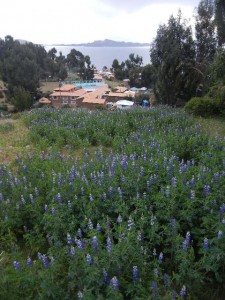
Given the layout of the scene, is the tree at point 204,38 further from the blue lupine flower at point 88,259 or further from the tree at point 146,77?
the tree at point 146,77

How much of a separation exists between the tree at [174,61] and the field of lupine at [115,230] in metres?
16.6

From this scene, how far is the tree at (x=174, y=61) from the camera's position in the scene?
22.5 metres

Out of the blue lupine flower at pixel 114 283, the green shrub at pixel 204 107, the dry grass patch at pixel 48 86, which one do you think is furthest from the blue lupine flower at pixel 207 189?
the dry grass patch at pixel 48 86

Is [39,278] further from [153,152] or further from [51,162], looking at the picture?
[153,152]

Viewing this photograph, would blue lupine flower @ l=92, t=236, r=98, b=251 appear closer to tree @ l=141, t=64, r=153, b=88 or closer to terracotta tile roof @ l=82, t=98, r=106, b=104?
terracotta tile roof @ l=82, t=98, r=106, b=104

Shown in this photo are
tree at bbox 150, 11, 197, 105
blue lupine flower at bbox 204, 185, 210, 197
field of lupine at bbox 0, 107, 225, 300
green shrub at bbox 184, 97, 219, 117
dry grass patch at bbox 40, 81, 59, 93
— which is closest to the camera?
field of lupine at bbox 0, 107, 225, 300

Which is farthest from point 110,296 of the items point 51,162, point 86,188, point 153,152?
point 153,152

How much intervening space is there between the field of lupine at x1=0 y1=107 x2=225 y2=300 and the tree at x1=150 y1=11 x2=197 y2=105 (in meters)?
16.6

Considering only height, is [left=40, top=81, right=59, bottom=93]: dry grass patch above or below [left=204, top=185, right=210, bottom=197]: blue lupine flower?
below

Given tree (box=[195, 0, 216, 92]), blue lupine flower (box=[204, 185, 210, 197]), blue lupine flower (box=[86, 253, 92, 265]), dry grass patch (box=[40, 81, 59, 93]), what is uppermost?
tree (box=[195, 0, 216, 92])

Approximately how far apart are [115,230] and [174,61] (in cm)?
2019

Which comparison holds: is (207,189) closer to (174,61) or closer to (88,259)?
(88,259)

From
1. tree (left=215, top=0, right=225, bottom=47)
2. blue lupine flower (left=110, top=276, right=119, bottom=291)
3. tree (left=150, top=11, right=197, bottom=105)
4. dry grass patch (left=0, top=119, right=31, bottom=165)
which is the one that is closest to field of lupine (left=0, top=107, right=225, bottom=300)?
blue lupine flower (left=110, top=276, right=119, bottom=291)

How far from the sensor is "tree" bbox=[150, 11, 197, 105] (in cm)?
2255
